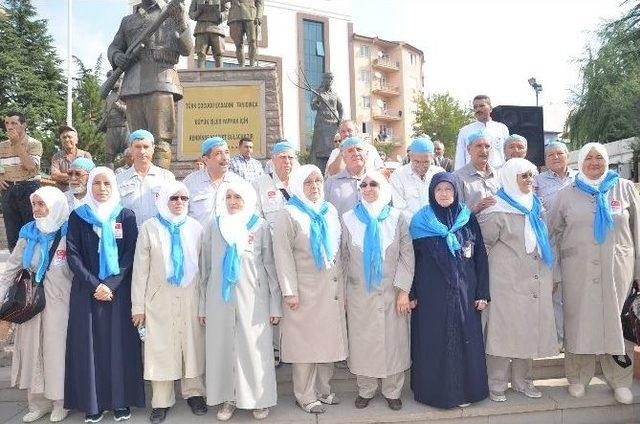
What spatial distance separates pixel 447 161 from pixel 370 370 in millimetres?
4086

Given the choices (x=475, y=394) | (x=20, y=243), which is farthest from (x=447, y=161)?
(x=20, y=243)

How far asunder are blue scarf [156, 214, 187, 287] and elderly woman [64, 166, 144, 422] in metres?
0.36

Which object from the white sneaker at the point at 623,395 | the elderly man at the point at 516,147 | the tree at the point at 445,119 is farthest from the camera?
the tree at the point at 445,119

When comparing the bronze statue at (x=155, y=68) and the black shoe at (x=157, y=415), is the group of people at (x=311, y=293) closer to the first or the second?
the black shoe at (x=157, y=415)

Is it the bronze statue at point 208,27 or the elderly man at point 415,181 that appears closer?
the elderly man at point 415,181

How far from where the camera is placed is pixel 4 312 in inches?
152

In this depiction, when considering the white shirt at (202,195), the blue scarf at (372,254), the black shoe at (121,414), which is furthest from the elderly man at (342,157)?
the black shoe at (121,414)

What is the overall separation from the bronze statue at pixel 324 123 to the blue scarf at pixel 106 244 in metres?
6.36

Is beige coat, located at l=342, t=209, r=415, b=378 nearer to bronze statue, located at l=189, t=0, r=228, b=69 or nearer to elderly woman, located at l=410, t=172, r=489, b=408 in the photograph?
elderly woman, located at l=410, t=172, r=489, b=408

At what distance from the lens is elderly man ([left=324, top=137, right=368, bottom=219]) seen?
4.57 meters

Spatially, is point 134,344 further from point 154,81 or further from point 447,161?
point 447,161

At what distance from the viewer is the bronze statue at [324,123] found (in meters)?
10.0

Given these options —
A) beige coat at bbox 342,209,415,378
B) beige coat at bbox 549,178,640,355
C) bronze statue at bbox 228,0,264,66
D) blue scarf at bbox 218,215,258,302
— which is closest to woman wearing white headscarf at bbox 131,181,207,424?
blue scarf at bbox 218,215,258,302

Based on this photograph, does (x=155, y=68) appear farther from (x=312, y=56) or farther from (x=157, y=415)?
(x=312, y=56)
